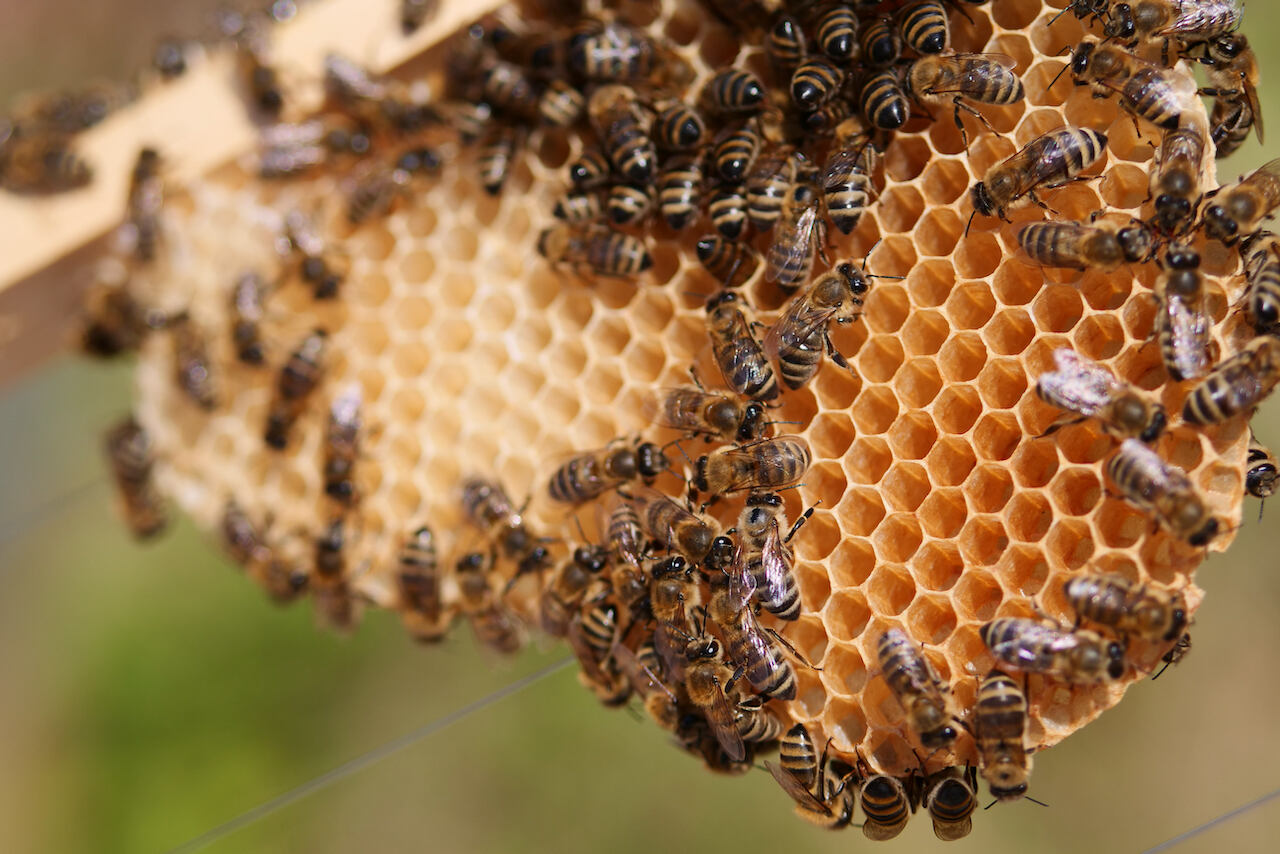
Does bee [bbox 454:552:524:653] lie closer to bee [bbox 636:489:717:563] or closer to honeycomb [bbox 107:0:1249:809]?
honeycomb [bbox 107:0:1249:809]

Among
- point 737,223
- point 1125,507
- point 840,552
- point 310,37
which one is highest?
point 310,37

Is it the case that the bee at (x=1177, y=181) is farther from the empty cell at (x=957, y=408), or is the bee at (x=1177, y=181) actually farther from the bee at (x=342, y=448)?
the bee at (x=342, y=448)

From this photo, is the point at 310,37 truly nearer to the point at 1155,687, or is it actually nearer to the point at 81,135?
the point at 81,135

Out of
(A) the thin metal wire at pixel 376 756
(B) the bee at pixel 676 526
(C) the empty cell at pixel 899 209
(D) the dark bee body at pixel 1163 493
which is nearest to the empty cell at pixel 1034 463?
(D) the dark bee body at pixel 1163 493

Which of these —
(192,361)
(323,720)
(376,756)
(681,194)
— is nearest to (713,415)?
(681,194)

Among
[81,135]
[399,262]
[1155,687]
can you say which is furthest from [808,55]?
[1155,687]

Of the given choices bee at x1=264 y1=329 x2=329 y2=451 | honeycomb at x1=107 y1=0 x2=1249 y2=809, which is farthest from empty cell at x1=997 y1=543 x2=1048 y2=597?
bee at x1=264 y1=329 x2=329 y2=451

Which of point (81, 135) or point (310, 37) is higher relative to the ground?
point (310, 37)
